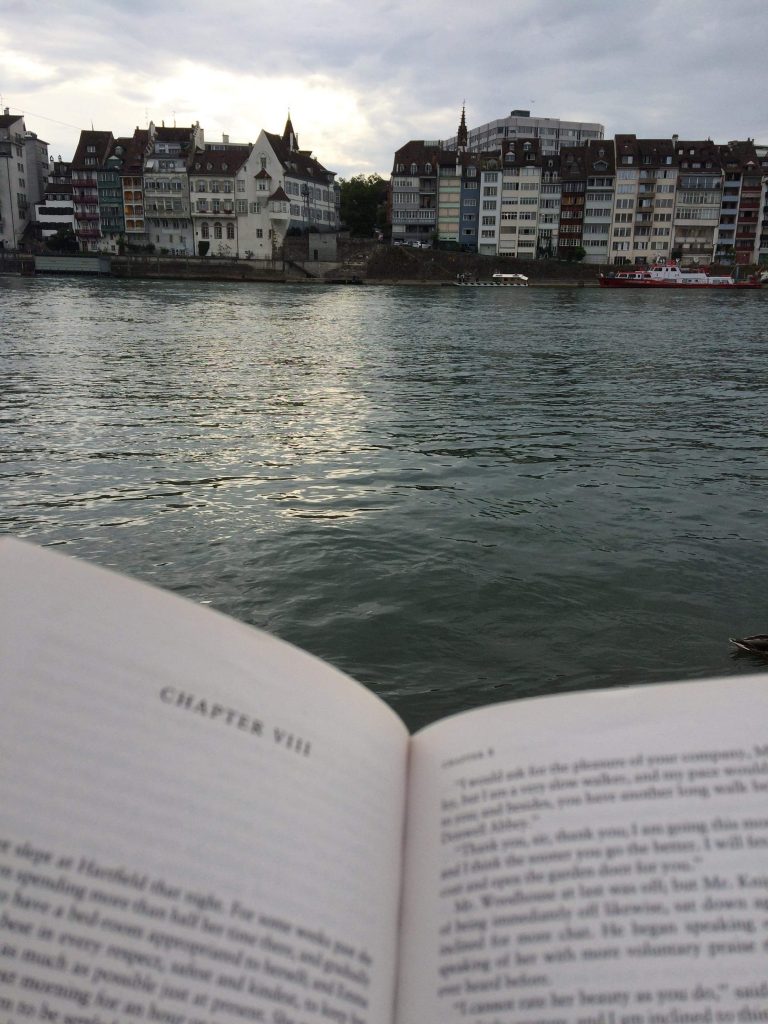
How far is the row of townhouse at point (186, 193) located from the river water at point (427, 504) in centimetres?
9027

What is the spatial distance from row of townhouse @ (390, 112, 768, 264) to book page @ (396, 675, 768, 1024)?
117 m

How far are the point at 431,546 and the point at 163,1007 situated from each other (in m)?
6.68

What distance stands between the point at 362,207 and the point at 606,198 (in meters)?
40.1

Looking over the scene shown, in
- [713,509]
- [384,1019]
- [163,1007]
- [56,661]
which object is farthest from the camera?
[713,509]

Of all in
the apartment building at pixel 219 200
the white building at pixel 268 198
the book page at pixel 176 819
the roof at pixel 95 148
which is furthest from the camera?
the roof at pixel 95 148

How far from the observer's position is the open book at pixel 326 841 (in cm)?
136

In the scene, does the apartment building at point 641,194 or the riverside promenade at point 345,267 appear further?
the apartment building at point 641,194

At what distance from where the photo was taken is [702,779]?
160cm

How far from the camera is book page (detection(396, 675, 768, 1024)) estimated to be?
140 cm

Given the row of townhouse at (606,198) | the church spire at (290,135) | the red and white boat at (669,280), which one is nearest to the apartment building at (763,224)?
the row of townhouse at (606,198)

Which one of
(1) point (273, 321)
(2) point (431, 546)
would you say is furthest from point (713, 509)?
(1) point (273, 321)

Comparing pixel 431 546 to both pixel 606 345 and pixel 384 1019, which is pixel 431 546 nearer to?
pixel 384 1019

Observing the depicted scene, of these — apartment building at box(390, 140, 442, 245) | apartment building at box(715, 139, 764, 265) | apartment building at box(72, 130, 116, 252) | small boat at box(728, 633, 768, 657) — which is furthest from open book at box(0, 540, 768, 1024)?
apartment building at box(715, 139, 764, 265)

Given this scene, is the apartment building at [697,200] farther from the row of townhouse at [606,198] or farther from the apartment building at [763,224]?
the apartment building at [763,224]
